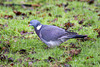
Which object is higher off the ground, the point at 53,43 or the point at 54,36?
the point at 54,36

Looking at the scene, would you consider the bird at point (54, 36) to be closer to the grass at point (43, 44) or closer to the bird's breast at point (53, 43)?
the bird's breast at point (53, 43)

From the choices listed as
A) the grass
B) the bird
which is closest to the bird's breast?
the bird

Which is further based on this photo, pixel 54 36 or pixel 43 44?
pixel 43 44

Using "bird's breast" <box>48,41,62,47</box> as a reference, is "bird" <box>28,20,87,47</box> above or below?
above

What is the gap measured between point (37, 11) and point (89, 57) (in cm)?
473

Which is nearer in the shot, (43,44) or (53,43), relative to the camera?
(53,43)

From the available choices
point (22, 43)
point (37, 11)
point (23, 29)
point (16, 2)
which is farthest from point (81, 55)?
point (16, 2)

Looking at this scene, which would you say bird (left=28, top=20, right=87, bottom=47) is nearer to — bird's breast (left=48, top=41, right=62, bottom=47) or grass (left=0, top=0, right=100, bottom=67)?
bird's breast (left=48, top=41, right=62, bottom=47)

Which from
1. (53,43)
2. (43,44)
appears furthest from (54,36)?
(43,44)

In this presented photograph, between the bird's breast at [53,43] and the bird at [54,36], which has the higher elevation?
the bird at [54,36]

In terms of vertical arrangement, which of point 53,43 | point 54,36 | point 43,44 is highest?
point 54,36

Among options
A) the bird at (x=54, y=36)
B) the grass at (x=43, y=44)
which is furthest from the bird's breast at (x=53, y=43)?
the grass at (x=43, y=44)

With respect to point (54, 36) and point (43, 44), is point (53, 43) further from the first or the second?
point (43, 44)

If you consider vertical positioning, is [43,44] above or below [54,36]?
below
